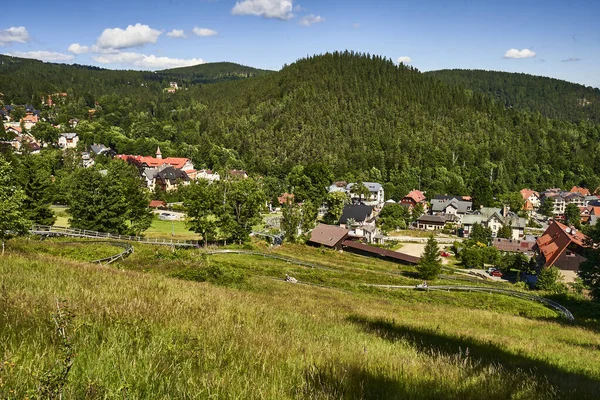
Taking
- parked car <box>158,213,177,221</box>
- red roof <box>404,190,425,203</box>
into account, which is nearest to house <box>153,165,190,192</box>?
parked car <box>158,213,177,221</box>

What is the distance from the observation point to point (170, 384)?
3.76m

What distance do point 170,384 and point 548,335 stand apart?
53.9 ft

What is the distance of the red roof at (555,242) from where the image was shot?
195ft

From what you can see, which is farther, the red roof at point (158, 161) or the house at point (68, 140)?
the house at point (68, 140)

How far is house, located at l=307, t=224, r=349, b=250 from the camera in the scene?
204ft

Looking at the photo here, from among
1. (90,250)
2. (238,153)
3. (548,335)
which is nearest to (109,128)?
(238,153)

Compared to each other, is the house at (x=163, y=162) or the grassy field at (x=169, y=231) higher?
the house at (x=163, y=162)

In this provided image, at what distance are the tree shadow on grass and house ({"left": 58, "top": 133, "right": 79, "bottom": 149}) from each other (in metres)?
152

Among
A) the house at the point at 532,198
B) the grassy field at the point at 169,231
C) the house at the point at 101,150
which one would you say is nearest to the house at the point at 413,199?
the house at the point at 532,198

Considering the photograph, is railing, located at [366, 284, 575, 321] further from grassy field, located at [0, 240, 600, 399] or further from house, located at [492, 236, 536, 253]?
house, located at [492, 236, 536, 253]

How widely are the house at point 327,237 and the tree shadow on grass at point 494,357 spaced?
A: 49865mm

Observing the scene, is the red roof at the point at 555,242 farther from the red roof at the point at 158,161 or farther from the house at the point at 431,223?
the red roof at the point at 158,161

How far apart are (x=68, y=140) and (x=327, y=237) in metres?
114

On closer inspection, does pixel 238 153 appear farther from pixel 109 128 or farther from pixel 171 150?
pixel 109 128
